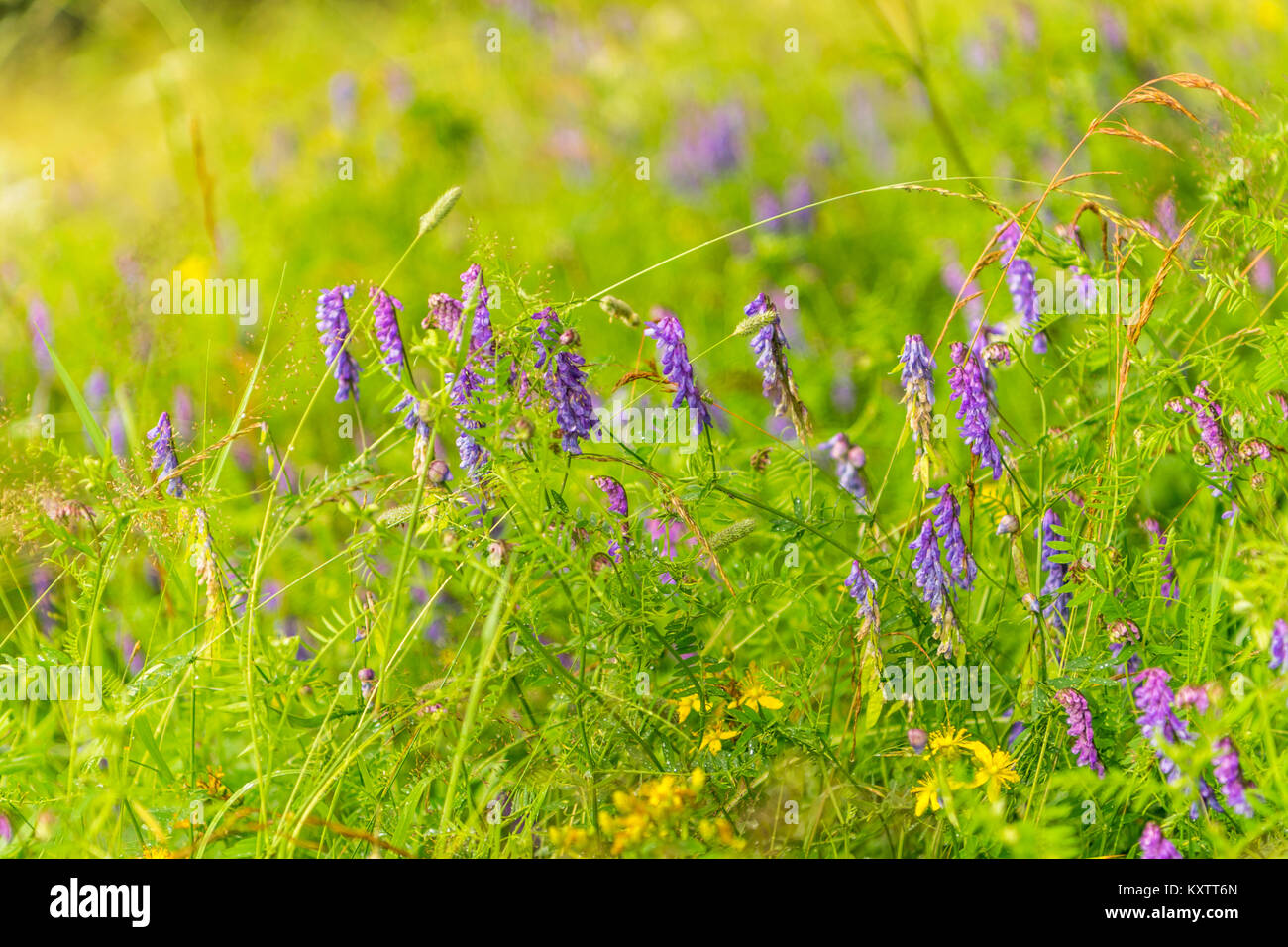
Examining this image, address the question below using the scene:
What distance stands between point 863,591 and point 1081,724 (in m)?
0.37

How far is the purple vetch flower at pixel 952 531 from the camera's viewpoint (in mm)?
1795

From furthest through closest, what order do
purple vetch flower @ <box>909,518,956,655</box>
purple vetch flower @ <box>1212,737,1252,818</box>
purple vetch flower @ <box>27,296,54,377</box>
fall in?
purple vetch flower @ <box>27,296,54,377</box>
purple vetch flower @ <box>909,518,956,655</box>
purple vetch flower @ <box>1212,737,1252,818</box>

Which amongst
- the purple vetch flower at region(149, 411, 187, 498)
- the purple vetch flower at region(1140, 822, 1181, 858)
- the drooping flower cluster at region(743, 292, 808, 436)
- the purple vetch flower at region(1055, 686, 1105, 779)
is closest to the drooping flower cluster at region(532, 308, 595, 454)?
the drooping flower cluster at region(743, 292, 808, 436)

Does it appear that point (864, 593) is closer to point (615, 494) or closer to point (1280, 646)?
point (615, 494)

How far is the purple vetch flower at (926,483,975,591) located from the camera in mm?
→ 1795

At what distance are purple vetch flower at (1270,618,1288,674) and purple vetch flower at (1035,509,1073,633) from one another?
0.31 meters

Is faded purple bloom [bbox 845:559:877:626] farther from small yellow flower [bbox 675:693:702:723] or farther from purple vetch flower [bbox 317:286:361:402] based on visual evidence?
purple vetch flower [bbox 317:286:361:402]

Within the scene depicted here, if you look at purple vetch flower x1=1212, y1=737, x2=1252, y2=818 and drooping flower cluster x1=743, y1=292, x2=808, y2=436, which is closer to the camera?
purple vetch flower x1=1212, y1=737, x2=1252, y2=818

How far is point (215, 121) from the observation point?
619 cm

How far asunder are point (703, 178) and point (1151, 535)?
310 centimetres
